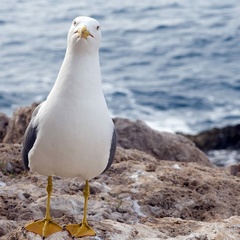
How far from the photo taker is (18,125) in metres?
11.2

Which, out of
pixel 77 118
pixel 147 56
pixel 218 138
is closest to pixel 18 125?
pixel 77 118

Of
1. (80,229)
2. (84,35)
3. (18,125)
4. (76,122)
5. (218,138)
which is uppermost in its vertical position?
(84,35)

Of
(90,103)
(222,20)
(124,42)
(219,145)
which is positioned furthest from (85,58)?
(222,20)

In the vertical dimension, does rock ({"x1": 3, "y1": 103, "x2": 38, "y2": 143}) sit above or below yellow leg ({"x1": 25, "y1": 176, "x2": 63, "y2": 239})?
below

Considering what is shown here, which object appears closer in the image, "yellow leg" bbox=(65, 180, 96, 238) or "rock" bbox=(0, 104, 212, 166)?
"yellow leg" bbox=(65, 180, 96, 238)

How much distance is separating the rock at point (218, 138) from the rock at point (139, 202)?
9.16m

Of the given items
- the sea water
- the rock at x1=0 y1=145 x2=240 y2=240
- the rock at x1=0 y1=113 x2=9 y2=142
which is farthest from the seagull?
the sea water

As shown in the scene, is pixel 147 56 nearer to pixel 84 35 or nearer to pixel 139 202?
pixel 139 202

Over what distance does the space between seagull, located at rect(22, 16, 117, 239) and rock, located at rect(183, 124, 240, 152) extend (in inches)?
476

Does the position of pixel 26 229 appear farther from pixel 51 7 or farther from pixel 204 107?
pixel 51 7

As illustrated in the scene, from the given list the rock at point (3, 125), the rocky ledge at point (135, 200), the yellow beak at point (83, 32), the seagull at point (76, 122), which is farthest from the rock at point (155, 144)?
the yellow beak at point (83, 32)

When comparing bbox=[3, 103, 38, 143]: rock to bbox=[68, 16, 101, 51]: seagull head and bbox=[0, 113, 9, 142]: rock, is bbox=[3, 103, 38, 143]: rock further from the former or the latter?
bbox=[68, 16, 101, 51]: seagull head

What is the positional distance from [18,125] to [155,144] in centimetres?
202

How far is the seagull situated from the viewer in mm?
6047
